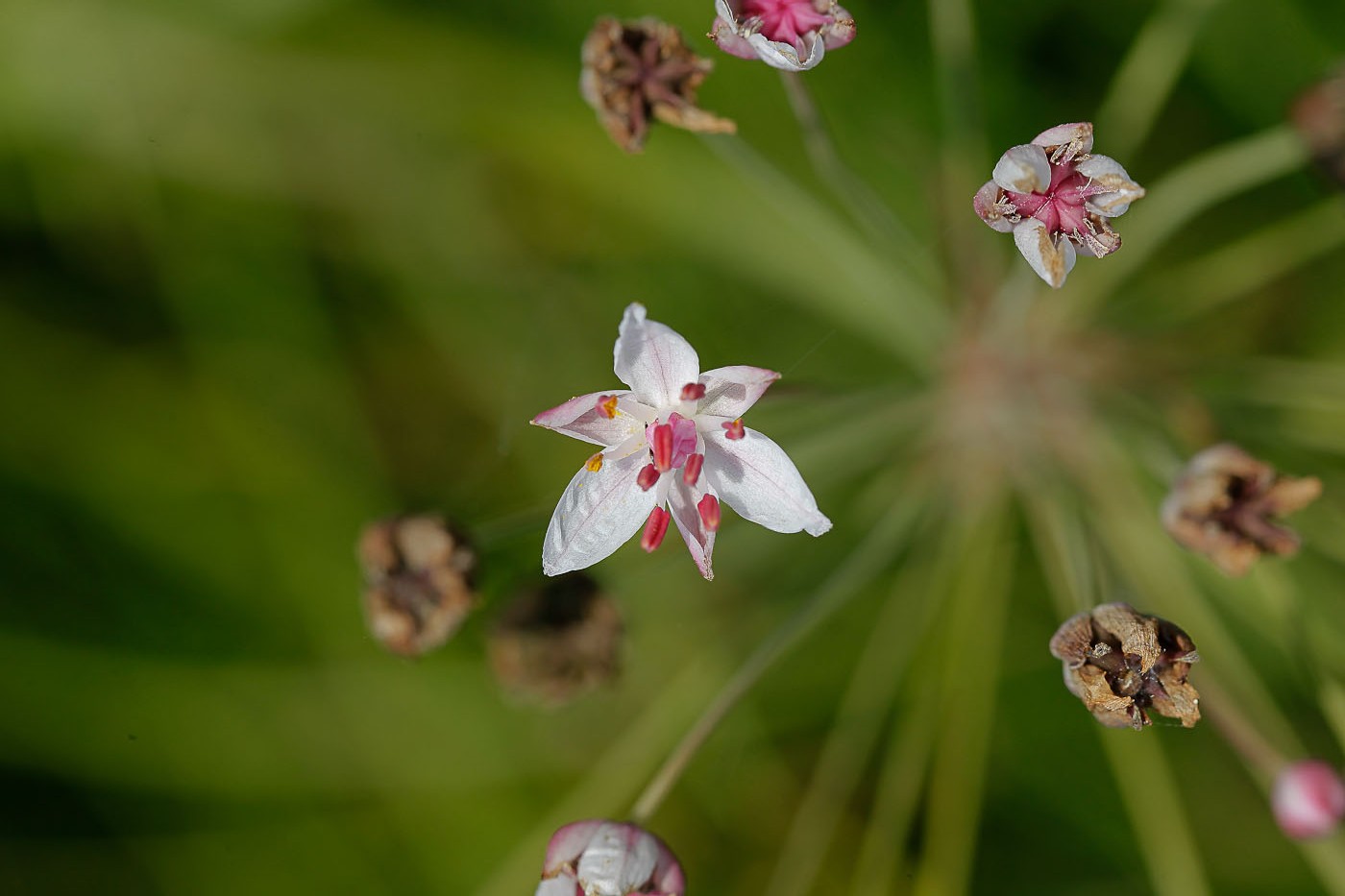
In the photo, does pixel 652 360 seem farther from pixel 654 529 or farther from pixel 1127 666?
pixel 1127 666

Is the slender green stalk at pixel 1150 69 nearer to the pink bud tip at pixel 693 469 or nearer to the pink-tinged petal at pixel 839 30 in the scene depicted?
the pink-tinged petal at pixel 839 30

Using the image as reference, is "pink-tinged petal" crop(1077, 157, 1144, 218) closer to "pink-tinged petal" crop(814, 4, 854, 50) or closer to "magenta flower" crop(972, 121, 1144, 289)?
"magenta flower" crop(972, 121, 1144, 289)

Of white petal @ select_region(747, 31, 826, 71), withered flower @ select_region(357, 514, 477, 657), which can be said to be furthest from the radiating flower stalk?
withered flower @ select_region(357, 514, 477, 657)

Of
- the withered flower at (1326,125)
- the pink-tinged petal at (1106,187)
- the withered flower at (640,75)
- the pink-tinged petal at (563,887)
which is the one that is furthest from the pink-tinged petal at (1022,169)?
the pink-tinged petal at (563,887)

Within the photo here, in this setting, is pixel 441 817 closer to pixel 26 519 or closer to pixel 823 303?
pixel 26 519

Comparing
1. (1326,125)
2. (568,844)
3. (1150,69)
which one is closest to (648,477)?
(568,844)

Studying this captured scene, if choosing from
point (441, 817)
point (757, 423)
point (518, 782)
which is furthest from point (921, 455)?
point (441, 817)
